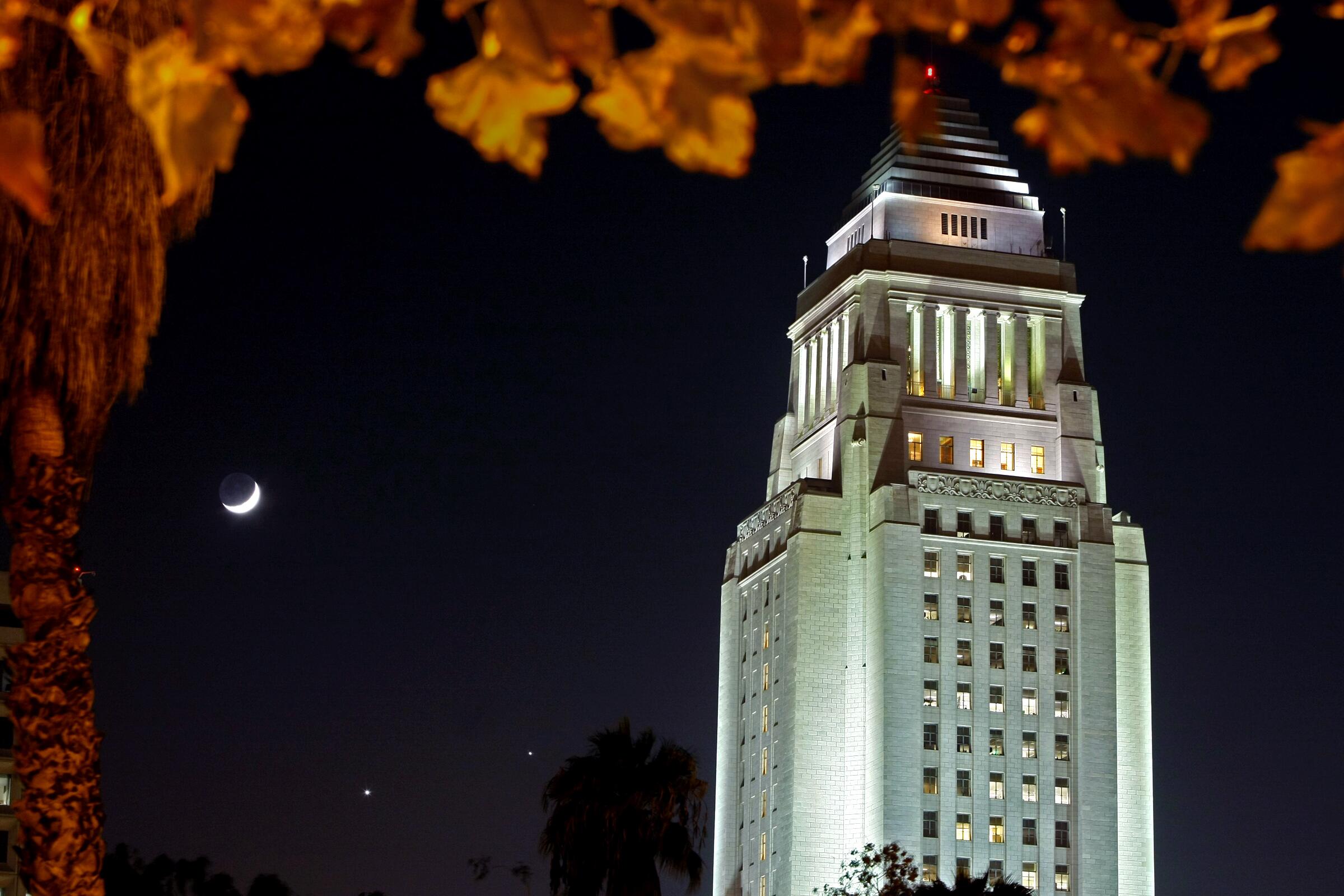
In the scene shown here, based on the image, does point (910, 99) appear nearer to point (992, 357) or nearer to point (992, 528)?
point (992, 528)

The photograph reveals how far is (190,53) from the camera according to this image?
638 cm

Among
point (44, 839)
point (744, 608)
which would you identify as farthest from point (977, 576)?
point (44, 839)

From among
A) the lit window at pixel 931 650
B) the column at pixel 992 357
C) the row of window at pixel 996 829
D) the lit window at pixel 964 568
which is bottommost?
the row of window at pixel 996 829

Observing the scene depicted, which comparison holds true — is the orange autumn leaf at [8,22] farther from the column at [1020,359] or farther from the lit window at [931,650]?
the column at [1020,359]

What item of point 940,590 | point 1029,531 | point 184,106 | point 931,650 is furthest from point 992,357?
point 184,106

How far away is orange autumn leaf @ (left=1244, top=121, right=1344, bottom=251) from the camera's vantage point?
6.27 m

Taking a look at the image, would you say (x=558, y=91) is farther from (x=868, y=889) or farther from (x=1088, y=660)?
(x=1088, y=660)

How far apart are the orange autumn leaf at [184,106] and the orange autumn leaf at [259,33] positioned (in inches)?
2.7

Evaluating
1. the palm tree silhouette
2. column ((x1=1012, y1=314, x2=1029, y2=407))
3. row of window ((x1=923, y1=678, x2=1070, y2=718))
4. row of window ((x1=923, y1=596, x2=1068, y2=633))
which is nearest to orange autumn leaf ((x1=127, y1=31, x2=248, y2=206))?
the palm tree silhouette

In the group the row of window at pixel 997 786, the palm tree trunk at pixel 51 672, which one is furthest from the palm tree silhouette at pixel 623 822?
the row of window at pixel 997 786

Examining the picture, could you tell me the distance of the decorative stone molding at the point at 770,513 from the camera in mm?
123000

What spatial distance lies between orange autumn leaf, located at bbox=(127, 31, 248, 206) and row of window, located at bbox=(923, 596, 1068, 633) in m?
111

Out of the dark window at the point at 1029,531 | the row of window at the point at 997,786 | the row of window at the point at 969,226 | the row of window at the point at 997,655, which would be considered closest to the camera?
A: the row of window at the point at 997,786

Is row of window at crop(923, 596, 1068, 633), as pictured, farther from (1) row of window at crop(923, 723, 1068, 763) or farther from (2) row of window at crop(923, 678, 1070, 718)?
(1) row of window at crop(923, 723, 1068, 763)
